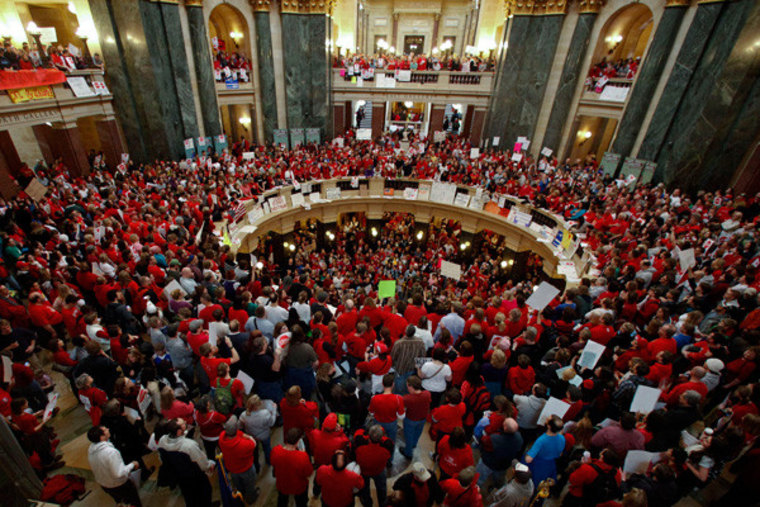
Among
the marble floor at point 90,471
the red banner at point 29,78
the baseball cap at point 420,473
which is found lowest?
the marble floor at point 90,471

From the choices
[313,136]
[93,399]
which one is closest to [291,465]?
[93,399]

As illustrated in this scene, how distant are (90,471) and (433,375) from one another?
4.70 metres

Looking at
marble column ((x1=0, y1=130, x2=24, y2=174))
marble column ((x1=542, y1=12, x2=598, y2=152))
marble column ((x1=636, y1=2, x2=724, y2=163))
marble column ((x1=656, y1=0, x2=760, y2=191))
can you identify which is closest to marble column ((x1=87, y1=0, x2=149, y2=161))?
marble column ((x1=0, y1=130, x2=24, y2=174))

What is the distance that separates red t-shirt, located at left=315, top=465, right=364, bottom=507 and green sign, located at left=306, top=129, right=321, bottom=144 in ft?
62.9

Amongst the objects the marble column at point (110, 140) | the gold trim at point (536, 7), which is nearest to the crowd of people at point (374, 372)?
the marble column at point (110, 140)

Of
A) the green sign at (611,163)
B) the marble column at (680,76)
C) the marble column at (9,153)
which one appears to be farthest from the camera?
the green sign at (611,163)

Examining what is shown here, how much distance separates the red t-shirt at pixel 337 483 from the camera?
3.51 meters

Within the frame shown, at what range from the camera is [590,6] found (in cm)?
1684

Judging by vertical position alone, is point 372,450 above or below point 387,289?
above

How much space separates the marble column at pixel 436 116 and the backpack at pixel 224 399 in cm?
2085

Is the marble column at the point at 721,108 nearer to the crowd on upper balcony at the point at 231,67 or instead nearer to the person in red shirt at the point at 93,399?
the person in red shirt at the point at 93,399

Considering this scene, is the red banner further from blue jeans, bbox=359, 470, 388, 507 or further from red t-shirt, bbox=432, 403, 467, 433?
red t-shirt, bbox=432, 403, 467, 433

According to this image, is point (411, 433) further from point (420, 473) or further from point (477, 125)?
point (477, 125)

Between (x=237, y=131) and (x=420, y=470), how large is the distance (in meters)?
23.6
